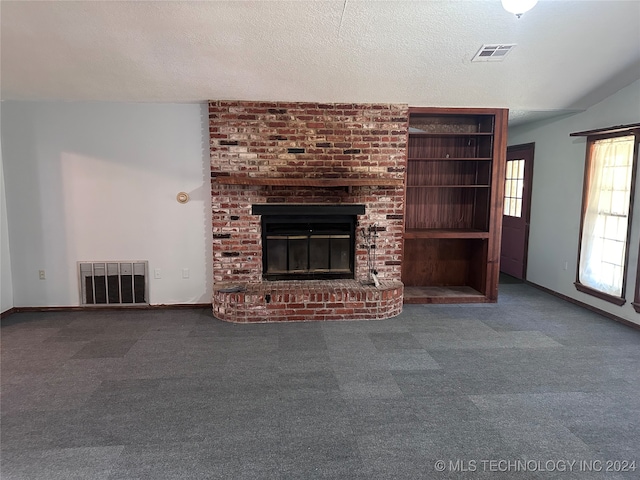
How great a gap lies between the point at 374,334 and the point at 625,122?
3.54m

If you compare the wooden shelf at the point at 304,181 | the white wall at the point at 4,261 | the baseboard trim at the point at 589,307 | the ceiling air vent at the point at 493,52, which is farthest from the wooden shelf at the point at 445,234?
the white wall at the point at 4,261

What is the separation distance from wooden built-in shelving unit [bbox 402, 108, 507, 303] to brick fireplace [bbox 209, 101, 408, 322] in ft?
1.29

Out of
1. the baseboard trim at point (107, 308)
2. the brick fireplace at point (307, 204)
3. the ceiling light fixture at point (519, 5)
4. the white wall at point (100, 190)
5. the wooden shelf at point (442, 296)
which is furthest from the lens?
the wooden shelf at point (442, 296)

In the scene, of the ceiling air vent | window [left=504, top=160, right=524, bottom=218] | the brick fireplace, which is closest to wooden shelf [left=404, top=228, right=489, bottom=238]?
the brick fireplace

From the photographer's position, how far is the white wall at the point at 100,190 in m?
4.35

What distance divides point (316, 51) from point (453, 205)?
284 cm

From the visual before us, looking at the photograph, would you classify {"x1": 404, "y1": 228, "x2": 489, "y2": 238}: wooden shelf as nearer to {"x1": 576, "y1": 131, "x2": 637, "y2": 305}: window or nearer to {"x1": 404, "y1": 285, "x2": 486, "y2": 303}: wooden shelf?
{"x1": 404, "y1": 285, "x2": 486, "y2": 303}: wooden shelf

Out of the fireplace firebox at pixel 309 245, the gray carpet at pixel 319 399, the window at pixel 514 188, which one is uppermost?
the window at pixel 514 188

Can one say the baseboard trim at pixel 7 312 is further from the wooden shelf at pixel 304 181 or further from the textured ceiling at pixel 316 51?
the wooden shelf at pixel 304 181

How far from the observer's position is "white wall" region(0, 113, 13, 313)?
434 cm

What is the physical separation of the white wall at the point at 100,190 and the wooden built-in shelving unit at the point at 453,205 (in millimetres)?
2598

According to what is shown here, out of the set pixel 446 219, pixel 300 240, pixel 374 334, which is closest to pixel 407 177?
pixel 446 219

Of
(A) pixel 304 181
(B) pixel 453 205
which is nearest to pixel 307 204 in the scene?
(A) pixel 304 181

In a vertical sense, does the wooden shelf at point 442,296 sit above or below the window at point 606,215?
below
